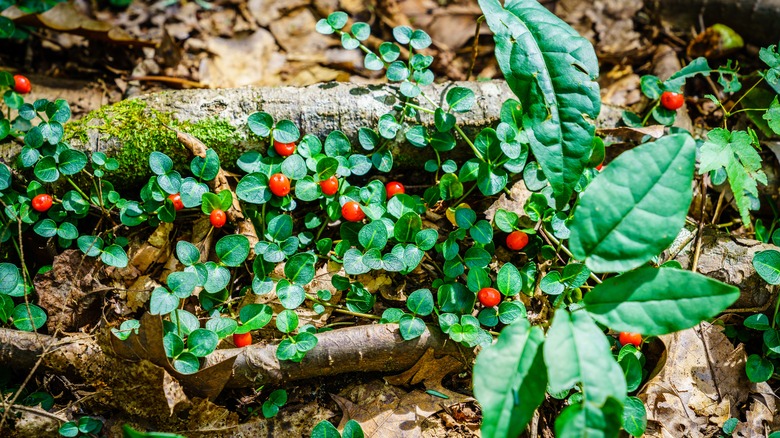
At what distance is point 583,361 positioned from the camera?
1.68 m

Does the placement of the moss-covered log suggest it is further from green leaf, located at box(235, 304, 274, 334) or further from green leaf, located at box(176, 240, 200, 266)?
green leaf, located at box(235, 304, 274, 334)

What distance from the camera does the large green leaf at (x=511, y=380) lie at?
1.69m

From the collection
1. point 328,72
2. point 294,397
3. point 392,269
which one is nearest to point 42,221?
point 294,397

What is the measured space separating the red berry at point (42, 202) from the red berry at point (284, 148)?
4.08 ft

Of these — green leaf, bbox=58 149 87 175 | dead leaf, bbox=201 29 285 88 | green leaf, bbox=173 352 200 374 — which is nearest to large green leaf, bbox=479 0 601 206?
green leaf, bbox=173 352 200 374

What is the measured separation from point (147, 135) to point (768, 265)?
3367mm

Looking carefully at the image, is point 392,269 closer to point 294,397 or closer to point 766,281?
point 294,397

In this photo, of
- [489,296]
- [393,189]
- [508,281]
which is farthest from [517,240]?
[393,189]

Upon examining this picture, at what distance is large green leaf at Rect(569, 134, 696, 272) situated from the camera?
6.15ft

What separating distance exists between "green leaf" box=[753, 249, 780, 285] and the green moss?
2807 mm

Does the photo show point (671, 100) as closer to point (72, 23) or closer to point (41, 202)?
point (41, 202)

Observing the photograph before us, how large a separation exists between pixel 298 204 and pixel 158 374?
118cm

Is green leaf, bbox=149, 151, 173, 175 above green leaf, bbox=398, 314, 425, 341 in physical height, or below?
above

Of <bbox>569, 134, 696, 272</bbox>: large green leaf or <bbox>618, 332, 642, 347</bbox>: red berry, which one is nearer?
<bbox>569, 134, 696, 272</bbox>: large green leaf
